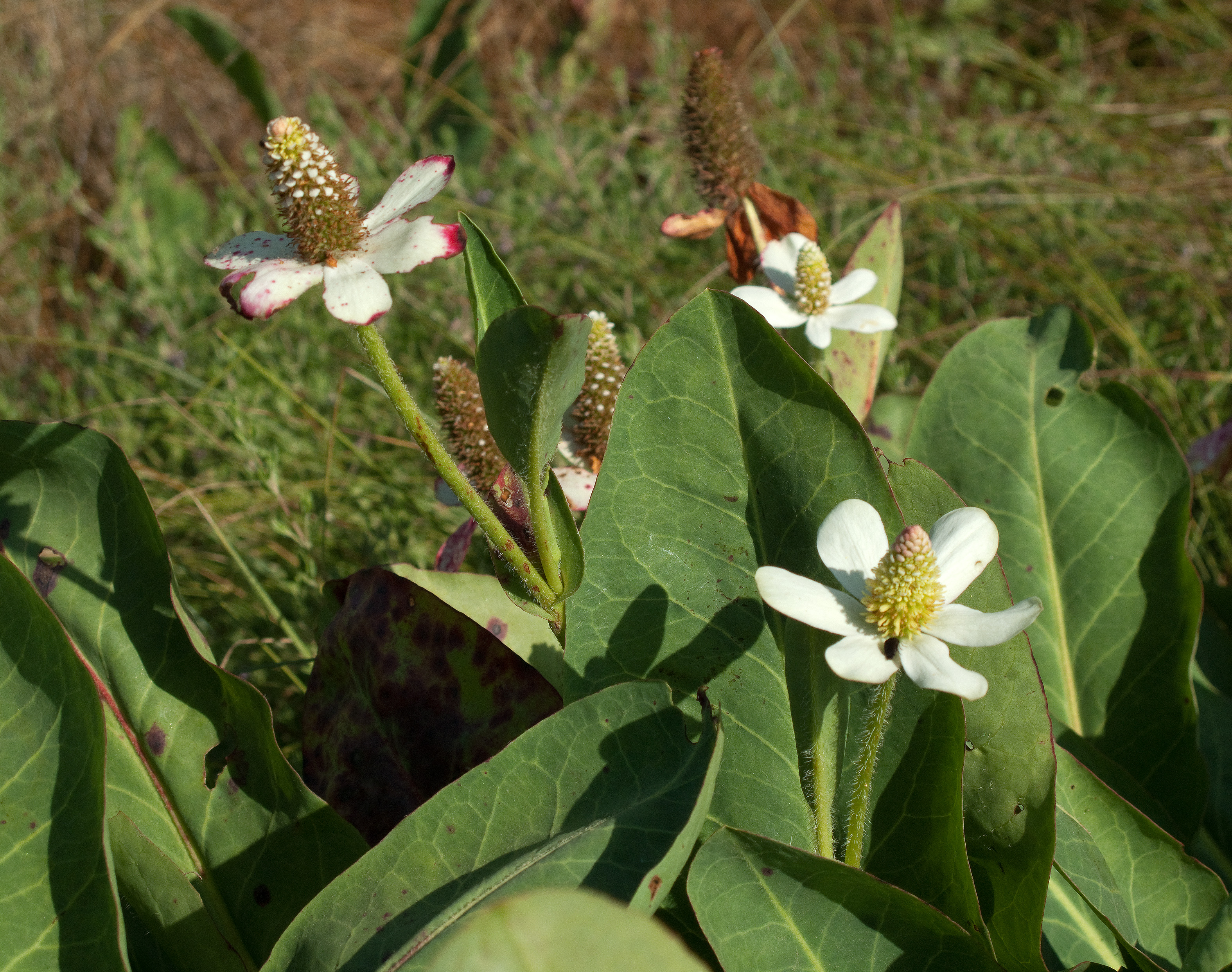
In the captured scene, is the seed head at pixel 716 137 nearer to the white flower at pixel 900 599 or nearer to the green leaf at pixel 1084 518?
the green leaf at pixel 1084 518

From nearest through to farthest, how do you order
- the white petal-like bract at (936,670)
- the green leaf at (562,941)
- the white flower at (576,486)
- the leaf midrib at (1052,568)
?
the green leaf at (562,941) < the white petal-like bract at (936,670) < the white flower at (576,486) < the leaf midrib at (1052,568)

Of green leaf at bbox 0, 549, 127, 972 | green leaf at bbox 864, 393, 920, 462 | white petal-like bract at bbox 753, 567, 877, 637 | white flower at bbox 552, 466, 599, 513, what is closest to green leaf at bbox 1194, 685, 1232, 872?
green leaf at bbox 864, 393, 920, 462

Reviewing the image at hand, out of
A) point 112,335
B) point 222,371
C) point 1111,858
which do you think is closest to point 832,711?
point 1111,858

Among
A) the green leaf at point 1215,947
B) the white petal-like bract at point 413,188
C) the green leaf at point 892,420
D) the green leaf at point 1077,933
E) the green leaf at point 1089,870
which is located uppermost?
the white petal-like bract at point 413,188

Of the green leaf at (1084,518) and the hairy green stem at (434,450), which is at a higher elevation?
the hairy green stem at (434,450)

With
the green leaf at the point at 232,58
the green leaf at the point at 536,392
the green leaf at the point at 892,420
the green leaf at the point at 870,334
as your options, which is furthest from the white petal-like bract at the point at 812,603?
the green leaf at the point at 232,58

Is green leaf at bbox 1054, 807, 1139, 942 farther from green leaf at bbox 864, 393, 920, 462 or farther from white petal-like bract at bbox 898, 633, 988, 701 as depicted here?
green leaf at bbox 864, 393, 920, 462

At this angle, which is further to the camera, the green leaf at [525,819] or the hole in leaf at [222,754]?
the hole in leaf at [222,754]
